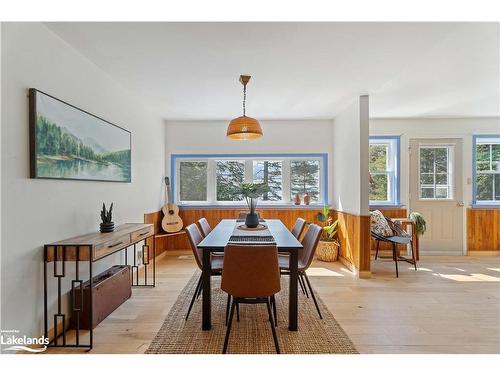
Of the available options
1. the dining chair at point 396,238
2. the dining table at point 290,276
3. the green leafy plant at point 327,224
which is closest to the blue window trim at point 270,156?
the green leafy plant at point 327,224

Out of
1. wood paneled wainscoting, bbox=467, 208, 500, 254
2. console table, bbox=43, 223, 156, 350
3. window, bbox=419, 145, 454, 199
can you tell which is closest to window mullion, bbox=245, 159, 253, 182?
console table, bbox=43, 223, 156, 350

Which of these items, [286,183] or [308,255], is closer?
[308,255]

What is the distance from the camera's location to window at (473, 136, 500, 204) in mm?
4809

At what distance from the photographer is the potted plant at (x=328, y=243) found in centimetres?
439

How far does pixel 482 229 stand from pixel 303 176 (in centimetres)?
338

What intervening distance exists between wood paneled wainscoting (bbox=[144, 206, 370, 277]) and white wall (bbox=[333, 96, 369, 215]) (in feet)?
0.68

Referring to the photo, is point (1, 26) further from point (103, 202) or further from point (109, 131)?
point (103, 202)

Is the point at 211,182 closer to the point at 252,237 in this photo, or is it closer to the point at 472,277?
the point at 252,237

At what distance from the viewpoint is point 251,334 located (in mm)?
2176

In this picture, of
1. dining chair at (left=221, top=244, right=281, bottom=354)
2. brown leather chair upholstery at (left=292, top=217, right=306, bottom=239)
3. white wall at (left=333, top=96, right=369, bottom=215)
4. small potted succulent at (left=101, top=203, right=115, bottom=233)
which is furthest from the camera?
white wall at (left=333, top=96, right=369, bottom=215)

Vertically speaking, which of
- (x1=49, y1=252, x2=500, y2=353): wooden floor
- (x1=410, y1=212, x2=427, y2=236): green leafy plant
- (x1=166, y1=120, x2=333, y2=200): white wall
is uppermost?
(x1=166, y1=120, x2=333, y2=200): white wall

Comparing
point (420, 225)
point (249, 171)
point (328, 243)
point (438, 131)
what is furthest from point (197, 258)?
point (438, 131)

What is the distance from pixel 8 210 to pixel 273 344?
2115mm

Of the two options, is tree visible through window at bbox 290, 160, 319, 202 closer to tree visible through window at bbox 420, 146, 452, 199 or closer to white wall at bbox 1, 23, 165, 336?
tree visible through window at bbox 420, 146, 452, 199
